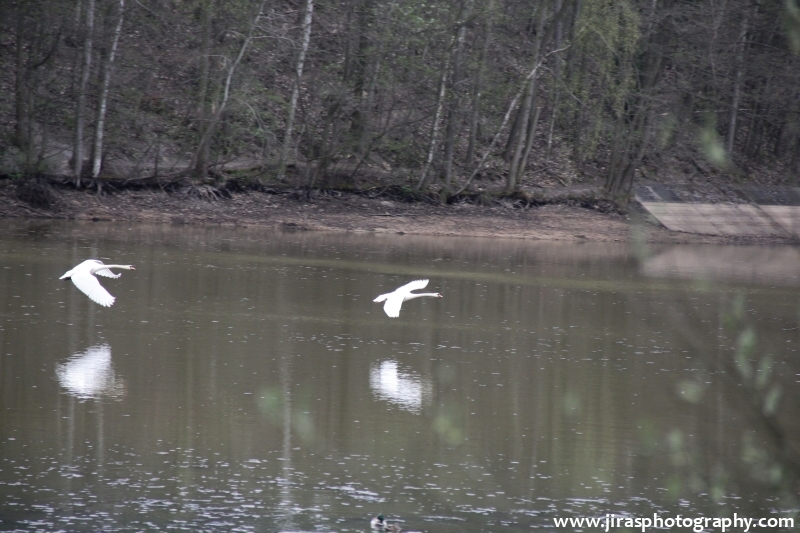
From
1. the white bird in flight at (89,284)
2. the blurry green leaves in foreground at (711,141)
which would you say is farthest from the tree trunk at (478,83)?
the blurry green leaves in foreground at (711,141)

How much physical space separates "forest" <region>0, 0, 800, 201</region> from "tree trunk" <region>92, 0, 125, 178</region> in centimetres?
6

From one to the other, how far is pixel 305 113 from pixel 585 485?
2045 cm

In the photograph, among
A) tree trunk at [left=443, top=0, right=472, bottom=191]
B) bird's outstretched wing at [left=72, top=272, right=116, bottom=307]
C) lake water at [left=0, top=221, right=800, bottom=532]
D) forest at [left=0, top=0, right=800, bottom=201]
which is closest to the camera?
lake water at [left=0, top=221, right=800, bottom=532]

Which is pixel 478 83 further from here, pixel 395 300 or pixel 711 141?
pixel 711 141

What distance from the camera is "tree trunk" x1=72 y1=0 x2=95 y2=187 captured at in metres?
22.3

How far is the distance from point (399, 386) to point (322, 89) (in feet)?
57.5

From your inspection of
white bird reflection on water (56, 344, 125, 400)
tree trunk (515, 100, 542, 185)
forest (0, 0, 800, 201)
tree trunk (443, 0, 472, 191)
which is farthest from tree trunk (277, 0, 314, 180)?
white bird reflection on water (56, 344, 125, 400)

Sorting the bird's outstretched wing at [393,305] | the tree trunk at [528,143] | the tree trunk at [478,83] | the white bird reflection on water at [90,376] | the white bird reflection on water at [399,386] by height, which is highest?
the tree trunk at [478,83]

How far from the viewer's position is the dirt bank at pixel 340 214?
2239 cm

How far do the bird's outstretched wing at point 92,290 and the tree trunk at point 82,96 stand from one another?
12.7 m

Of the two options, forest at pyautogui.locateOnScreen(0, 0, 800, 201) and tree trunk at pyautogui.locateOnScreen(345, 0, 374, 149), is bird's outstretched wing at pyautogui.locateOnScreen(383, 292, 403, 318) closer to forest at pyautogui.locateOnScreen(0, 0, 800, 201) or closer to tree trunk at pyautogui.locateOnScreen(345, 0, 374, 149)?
forest at pyautogui.locateOnScreen(0, 0, 800, 201)

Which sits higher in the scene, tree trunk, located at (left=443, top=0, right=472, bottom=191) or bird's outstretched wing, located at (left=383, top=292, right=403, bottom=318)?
tree trunk, located at (left=443, top=0, right=472, bottom=191)

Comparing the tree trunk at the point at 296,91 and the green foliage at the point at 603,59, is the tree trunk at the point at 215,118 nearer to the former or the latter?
the tree trunk at the point at 296,91

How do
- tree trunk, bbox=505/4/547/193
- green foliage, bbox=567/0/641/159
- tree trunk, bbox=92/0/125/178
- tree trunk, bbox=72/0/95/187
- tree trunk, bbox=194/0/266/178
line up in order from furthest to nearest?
tree trunk, bbox=505/4/547/193 < green foliage, bbox=567/0/641/159 < tree trunk, bbox=194/0/266/178 < tree trunk, bbox=92/0/125/178 < tree trunk, bbox=72/0/95/187
